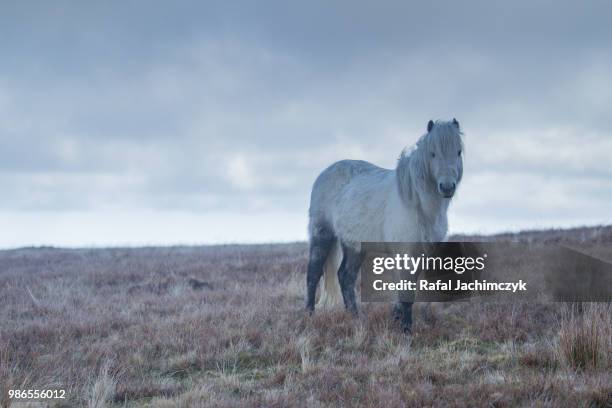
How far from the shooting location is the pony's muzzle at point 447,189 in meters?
6.66

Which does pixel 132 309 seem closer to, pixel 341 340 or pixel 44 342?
pixel 44 342

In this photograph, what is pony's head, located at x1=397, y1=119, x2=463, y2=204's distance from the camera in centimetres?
682

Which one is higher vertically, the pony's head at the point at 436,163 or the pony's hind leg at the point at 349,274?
the pony's head at the point at 436,163

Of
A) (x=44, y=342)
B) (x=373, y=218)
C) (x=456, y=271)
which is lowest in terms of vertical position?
(x=44, y=342)

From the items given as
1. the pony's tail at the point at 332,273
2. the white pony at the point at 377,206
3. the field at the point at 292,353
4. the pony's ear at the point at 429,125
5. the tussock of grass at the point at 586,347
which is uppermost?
the pony's ear at the point at 429,125

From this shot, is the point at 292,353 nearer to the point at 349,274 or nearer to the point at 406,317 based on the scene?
the point at 406,317

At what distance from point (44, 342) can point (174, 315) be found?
1.93 meters

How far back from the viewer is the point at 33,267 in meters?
19.2

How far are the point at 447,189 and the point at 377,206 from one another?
5.82ft

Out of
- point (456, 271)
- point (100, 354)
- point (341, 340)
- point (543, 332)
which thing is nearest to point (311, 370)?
point (341, 340)

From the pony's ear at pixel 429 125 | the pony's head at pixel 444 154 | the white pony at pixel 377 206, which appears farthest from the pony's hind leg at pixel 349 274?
the pony's ear at pixel 429 125

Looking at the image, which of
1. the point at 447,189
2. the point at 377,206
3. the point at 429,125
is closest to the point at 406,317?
the point at 377,206

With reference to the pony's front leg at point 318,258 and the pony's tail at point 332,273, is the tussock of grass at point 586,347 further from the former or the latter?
the pony's front leg at point 318,258

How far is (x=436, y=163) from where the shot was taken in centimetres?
698
